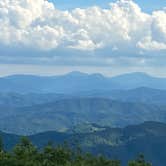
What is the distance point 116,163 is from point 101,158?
3.92 m

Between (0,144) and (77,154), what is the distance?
21507 millimetres

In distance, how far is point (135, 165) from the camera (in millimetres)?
107625

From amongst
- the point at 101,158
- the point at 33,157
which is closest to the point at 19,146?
the point at 33,157

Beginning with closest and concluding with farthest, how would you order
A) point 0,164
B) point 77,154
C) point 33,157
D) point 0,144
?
point 0,164
point 33,157
point 0,144
point 77,154

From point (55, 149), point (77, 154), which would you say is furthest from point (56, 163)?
point (77, 154)

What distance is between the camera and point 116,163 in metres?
119

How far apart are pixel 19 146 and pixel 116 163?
1034 inches

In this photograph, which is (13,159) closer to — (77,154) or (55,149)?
(55,149)

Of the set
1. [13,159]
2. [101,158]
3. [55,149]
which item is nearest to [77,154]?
[101,158]

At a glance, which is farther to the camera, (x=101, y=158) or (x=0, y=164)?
(x=101, y=158)

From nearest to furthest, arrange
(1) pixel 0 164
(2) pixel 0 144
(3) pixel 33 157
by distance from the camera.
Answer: (1) pixel 0 164 < (3) pixel 33 157 < (2) pixel 0 144

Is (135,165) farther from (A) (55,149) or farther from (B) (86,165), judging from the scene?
(A) (55,149)

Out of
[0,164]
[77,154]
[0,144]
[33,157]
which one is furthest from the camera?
[77,154]

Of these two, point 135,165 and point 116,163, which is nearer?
point 135,165
